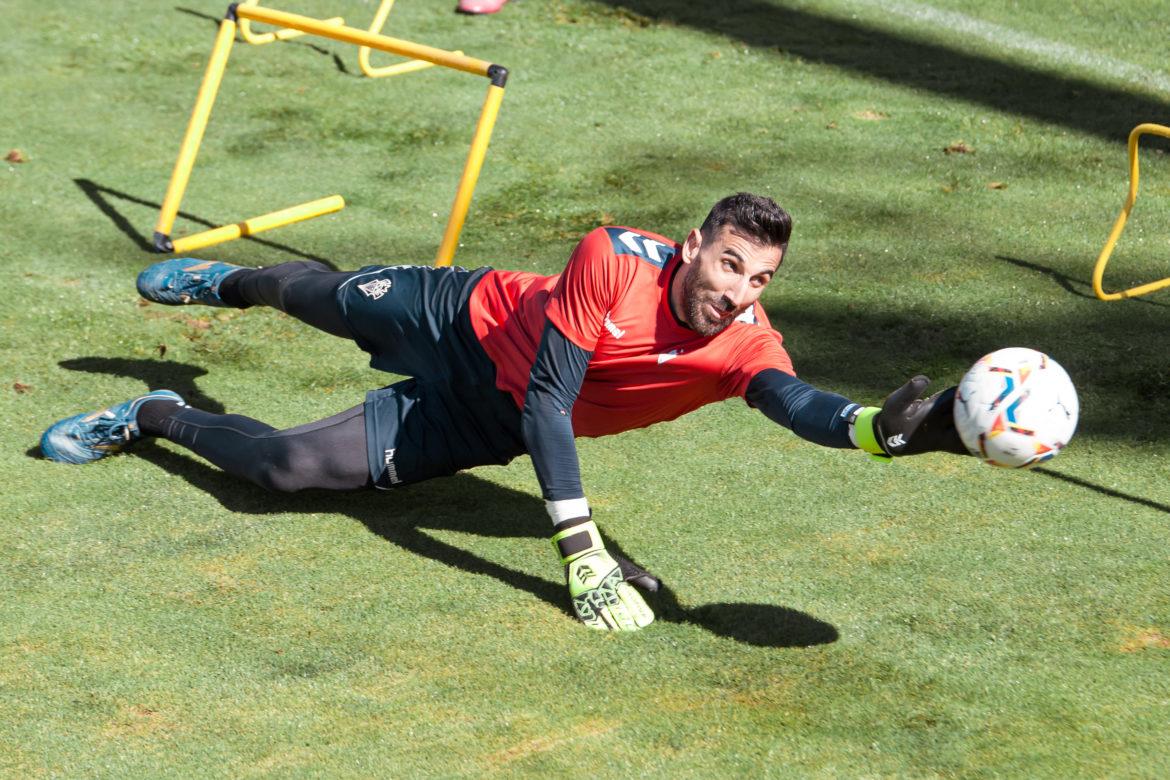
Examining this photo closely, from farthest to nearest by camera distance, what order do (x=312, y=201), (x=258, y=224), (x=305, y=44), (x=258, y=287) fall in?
(x=305, y=44), (x=312, y=201), (x=258, y=224), (x=258, y=287)

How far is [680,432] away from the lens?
5188mm

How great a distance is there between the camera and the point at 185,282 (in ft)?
16.7

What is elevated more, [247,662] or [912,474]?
[912,474]

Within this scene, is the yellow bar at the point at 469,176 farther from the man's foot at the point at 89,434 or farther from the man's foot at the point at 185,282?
the man's foot at the point at 89,434

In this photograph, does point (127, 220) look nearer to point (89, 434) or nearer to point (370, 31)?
point (370, 31)

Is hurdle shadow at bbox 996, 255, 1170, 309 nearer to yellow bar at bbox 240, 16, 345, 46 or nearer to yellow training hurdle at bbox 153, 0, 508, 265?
yellow training hurdle at bbox 153, 0, 508, 265

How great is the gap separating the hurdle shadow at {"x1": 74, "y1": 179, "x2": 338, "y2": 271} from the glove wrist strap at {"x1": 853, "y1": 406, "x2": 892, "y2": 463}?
3731 mm

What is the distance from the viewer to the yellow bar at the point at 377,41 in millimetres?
5945

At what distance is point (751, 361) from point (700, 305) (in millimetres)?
265

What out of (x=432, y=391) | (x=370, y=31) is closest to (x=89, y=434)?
(x=432, y=391)

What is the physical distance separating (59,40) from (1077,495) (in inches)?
303

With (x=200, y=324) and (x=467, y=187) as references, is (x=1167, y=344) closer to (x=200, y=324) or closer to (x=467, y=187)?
(x=467, y=187)

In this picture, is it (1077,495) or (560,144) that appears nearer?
(1077,495)

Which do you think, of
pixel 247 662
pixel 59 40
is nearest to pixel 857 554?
pixel 247 662
